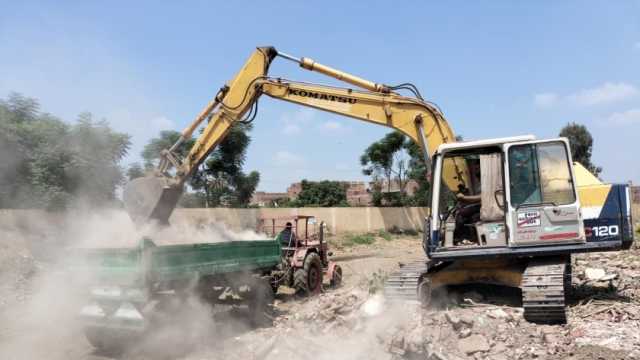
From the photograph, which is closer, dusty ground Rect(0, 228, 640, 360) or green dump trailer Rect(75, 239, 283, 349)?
dusty ground Rect(0, 228, 640, 360)

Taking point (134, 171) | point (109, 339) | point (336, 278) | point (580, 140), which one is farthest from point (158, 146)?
point (580, 140)

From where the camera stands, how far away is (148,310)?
796 cm

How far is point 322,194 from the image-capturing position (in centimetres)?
5362

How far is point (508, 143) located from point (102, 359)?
254 inches

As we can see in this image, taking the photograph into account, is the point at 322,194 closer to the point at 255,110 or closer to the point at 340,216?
the point at 340,216

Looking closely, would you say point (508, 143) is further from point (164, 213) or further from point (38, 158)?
point (38, 158)

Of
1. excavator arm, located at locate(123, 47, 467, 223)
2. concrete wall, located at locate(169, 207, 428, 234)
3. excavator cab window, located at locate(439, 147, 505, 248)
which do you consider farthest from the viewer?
concrete wall, located at locate(169, 207, 428, 234)

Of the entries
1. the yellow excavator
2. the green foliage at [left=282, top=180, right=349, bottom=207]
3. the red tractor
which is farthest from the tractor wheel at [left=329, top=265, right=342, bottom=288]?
the green foliage at [left=282, top=180, right=349, bottom=207]

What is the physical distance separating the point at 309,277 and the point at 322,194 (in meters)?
40.0

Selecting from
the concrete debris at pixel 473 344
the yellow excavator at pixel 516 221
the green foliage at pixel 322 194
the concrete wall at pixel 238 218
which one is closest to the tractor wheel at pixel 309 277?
the concrete wall at pixel 238 218

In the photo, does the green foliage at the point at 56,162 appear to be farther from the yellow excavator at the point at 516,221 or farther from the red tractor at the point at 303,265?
the yellow excavator at the point at 516,221

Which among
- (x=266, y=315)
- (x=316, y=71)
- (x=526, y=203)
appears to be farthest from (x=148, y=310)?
(x=316, y=71)

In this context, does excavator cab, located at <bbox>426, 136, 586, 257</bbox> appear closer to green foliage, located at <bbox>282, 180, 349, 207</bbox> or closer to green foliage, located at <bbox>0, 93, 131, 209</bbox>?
green foliage, located at <bbox>0, 93, 131, 209</bbox>

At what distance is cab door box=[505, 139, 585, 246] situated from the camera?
23.0ft
